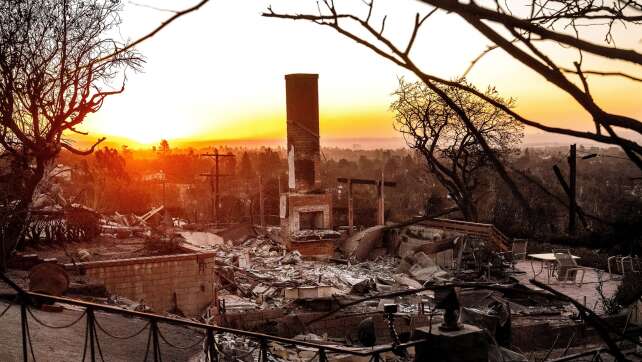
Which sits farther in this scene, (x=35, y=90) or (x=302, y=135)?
(x=302, y=135)

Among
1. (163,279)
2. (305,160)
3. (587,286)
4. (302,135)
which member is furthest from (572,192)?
(302,135)

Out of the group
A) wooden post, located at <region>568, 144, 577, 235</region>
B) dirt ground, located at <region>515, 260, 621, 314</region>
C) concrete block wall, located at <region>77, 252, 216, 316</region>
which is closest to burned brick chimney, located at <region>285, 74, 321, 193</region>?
dirt ground, located at <region>515, 260, 621, 314</region>

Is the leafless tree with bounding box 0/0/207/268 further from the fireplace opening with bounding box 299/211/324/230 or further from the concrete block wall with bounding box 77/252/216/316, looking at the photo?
the fireplace opening with bounding box 299/211/324/230

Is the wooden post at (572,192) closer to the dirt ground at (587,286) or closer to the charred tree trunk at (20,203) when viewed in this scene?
the dirt ground at (587,286)

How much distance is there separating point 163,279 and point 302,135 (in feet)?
34.1

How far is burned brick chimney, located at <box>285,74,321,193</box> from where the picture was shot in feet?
68.9

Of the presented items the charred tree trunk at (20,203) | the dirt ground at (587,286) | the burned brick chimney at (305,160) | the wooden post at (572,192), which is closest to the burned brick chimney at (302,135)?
the burned brick chimney at (305,160)

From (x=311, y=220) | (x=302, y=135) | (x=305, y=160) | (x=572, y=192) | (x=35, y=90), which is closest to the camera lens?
(x=572, y=192)

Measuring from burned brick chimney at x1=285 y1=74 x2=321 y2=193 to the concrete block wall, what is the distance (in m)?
8.81

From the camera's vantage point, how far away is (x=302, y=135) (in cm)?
2111

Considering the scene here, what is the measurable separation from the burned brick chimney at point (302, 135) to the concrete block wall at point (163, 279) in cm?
881

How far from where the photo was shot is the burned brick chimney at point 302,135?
21.0 m

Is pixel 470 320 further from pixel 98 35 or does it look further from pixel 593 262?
pixel 593 262

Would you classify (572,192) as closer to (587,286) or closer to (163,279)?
(163,279)
